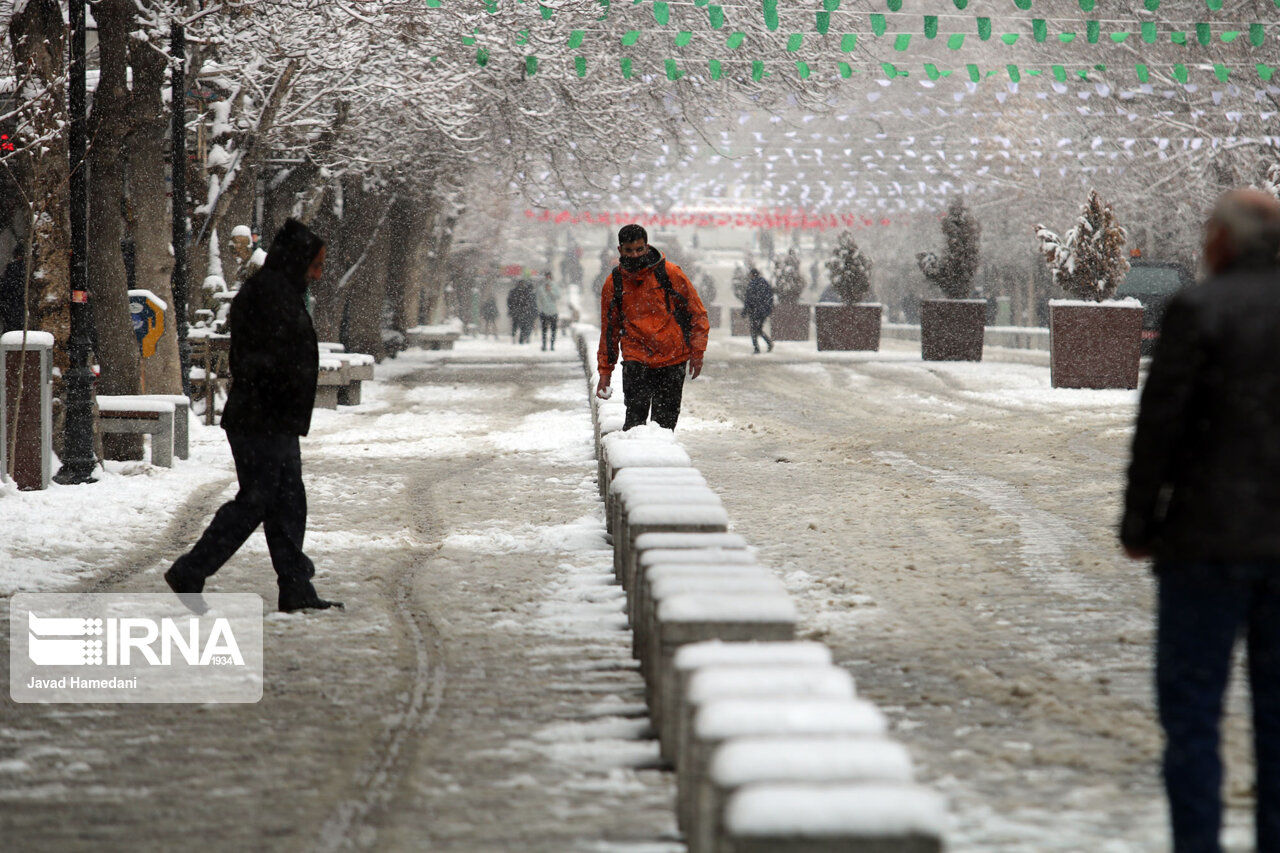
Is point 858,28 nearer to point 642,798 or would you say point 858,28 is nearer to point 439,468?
point 439,468

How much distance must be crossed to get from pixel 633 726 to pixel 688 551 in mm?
862

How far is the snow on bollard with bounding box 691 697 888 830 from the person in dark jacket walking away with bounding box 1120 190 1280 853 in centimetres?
74

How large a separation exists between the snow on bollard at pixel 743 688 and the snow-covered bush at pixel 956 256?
85.6ft

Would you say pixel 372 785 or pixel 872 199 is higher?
pixel 872 199

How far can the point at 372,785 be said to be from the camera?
4.72 metres

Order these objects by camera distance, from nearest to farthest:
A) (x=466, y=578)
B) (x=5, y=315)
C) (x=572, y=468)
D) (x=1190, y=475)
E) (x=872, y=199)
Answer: (x=1190, y=475)
(x=466, y=578)
(x=572, y=468)
(x=5, y=315)
(x=872, y=199)

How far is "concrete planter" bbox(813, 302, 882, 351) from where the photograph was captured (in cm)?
3531

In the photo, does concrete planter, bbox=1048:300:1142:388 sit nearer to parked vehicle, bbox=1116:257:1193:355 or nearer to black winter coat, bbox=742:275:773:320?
parked vehicle, bbox=1116:257:1193:355

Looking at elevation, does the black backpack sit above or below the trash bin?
above

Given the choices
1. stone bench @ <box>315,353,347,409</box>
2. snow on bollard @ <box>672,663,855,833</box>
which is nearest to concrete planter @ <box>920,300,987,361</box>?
stone bench @ <box>315,353,347,409</box>

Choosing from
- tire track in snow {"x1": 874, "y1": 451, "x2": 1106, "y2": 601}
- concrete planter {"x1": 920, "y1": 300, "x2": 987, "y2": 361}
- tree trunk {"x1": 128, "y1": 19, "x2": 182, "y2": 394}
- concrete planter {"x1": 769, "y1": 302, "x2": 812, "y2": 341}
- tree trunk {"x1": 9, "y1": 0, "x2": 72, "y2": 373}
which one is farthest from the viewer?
concrete planter {"x1": 769, "y1": 302, "x2": 812, "y2": 341}

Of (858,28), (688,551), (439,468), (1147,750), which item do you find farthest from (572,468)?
(858,28)

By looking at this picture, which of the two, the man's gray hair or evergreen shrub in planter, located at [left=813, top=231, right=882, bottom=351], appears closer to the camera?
the man's gray hair

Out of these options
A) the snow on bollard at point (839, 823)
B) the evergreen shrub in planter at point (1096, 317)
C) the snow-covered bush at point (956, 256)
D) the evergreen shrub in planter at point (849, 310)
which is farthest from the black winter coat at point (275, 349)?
the evergreen shrub in planter at point (849, 310)
